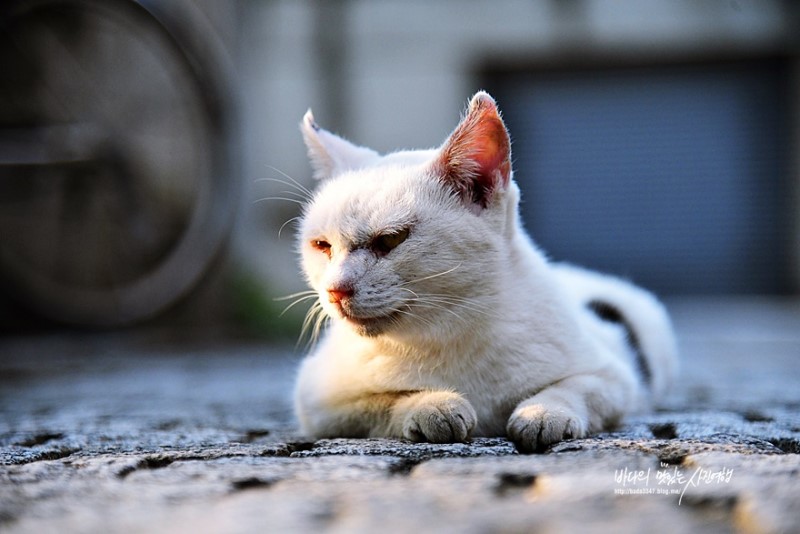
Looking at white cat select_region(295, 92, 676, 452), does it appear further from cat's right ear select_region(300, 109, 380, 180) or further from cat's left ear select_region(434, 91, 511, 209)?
cat's right ear select_region(300, 109, 380, 180)

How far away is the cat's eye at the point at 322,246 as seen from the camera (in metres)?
2.20

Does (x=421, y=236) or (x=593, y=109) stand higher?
(x=593, y=109)

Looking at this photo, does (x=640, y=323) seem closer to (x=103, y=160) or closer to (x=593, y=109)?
(x=103, y=160)

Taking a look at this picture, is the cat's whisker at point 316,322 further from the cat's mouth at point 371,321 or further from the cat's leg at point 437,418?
the cat's leg at point 437,418

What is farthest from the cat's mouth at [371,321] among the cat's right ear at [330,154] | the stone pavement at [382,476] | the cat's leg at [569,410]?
the cat's right ear at [330,154]

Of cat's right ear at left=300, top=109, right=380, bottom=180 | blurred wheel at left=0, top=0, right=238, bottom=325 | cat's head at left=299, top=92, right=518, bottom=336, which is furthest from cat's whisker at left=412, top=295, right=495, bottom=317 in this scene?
blurred wheel at left=0, top=0, right=238, bottom=325

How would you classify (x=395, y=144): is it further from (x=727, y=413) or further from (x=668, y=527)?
(x=668, y=527)

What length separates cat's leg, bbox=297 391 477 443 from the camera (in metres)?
1.92

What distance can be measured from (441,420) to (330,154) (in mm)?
968

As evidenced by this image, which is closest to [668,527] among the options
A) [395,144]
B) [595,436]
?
[595,436]

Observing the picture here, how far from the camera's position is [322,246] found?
222 centimetres

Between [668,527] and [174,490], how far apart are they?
872mm

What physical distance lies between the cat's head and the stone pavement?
34 centimetres

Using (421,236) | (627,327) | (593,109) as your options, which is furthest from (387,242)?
(593,109)
